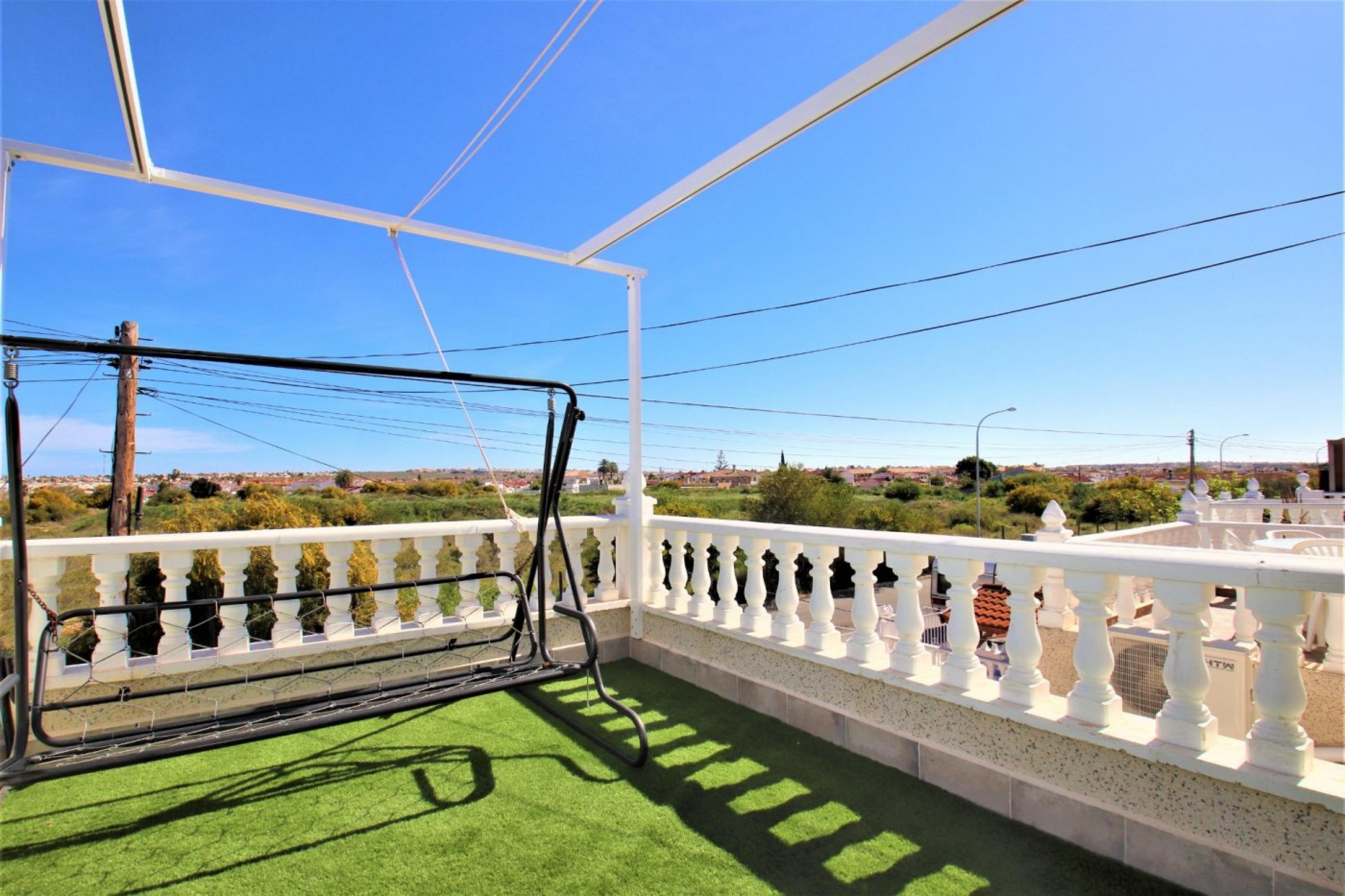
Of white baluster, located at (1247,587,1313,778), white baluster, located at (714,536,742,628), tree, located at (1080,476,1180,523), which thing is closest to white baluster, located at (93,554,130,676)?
white baluster, located at (714,536,742,628)

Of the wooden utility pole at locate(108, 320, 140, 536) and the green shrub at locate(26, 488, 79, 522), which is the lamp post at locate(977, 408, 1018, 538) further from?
the wooden utility pole at locate(108, 320, 140, 536)

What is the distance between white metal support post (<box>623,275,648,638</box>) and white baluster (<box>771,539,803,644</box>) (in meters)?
1.00

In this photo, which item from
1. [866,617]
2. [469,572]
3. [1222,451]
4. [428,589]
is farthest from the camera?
[1222,451]

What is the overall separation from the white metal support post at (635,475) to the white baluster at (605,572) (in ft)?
0.36

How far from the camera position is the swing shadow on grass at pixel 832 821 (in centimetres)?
137

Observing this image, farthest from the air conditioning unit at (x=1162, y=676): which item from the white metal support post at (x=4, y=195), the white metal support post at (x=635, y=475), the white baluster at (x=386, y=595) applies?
the white metal support post at (x=4, y=195)

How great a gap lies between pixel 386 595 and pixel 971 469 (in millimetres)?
32059

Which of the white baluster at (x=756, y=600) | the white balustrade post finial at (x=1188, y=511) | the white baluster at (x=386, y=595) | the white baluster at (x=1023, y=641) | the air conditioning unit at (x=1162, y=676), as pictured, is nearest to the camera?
the white baluster at (x=1023, y=641)

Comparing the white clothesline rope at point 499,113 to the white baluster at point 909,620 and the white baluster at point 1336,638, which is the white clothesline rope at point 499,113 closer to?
the white baluster at point 909,620

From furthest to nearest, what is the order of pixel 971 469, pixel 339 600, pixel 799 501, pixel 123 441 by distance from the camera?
pixel 971 469 < pixel 799 501 < pixel 123 441 < pixel 339 600

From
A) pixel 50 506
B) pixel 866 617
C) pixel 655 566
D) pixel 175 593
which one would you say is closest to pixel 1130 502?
pixel 655 566

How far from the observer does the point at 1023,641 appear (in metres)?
1.66

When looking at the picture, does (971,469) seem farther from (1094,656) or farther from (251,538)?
(251,538)

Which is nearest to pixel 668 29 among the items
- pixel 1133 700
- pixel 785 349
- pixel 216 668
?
pixel 216 668
